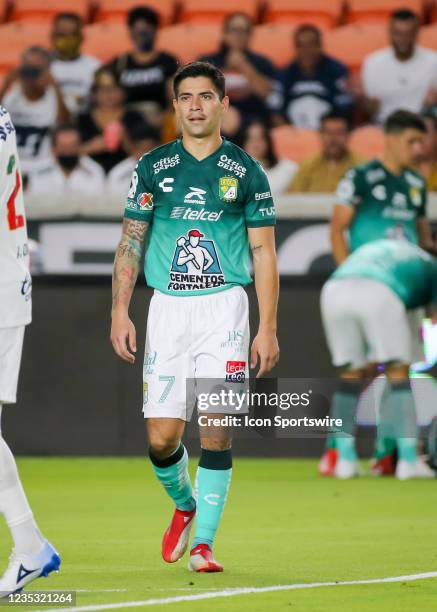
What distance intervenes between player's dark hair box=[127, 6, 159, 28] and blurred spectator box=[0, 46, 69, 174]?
40.9 inches

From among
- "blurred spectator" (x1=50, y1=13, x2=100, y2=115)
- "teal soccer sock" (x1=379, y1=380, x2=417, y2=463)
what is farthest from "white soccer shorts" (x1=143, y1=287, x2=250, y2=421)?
"blurred spectator" (x1=50, y1=13, x2=100, y2=115)

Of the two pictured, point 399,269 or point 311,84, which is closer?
point 399,269

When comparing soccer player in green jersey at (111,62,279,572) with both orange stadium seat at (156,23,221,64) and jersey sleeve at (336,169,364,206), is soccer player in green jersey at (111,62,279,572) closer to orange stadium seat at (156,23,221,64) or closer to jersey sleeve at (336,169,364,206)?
jersey sleeve at (336,169,364,206)

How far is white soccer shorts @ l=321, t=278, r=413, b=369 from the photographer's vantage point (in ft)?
34.3

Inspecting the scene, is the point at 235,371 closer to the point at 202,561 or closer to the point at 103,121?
the point at 202,561

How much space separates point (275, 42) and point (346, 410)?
7161 mm

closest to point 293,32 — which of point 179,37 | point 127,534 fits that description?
point 179,37

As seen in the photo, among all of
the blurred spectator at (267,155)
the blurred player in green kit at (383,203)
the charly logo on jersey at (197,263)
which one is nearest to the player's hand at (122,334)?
the charly logo on jersey at (197,263)

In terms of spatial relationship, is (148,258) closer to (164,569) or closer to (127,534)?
(164,569)

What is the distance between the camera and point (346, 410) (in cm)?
1054

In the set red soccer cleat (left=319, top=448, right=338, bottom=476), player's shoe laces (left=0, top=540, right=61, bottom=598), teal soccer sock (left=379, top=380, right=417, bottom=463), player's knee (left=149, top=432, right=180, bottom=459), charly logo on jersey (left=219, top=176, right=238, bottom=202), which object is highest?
charly logo on jersey (left=219, top=176, right=238, bottom=202)

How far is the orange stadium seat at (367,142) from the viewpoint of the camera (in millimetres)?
14852

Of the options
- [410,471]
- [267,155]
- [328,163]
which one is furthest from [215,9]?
[410,471]

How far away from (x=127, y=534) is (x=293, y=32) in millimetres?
9553
